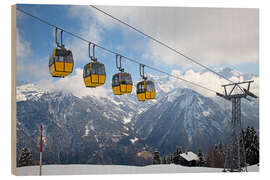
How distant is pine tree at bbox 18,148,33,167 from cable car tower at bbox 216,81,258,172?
204 inches

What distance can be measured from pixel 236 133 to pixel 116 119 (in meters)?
3.53

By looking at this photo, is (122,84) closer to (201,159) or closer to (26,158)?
(26,158)

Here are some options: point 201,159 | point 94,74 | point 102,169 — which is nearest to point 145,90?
point 94,74

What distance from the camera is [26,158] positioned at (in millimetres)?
8109

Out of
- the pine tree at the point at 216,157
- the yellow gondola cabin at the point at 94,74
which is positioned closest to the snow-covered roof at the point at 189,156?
the pine tree at the point at 216,157

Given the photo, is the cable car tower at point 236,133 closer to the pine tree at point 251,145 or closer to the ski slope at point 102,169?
the pine tree at point 251,145

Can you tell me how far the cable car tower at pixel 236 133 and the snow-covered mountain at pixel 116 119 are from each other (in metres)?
0.20

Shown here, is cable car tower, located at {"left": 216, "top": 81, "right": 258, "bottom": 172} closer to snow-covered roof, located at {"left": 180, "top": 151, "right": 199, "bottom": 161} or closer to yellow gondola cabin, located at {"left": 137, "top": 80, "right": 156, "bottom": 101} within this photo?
snow-covered roof, located at {"left": 180, "top": 151, "right": 199, "bottom": 161}

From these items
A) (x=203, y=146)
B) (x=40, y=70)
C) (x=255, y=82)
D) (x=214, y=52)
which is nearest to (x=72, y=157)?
(x=40, y=70)

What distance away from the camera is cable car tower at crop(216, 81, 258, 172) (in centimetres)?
914

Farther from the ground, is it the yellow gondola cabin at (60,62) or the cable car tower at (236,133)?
the yellow gondola cabin at (60,62)

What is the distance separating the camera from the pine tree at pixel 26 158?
802 centimetres

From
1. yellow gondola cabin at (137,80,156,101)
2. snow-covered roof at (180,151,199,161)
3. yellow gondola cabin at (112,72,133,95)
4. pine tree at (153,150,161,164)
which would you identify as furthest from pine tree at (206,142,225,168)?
yellow gondola cabin at (112,72,133,95)

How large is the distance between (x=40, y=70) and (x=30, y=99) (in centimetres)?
81
